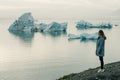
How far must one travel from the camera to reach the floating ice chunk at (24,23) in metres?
86.4

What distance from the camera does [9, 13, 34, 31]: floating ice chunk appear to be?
86438 millimetres

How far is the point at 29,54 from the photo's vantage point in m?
46.6

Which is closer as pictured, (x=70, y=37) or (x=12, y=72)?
(x=12, y=72)

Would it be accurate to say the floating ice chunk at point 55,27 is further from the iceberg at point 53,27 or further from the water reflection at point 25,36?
the water reflection at point 25,36

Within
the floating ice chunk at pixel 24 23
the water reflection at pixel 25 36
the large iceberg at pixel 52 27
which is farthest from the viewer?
the large iceberg at pixel 52 27

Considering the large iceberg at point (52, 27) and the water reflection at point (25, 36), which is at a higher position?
the large iceberg at point (52, 27)

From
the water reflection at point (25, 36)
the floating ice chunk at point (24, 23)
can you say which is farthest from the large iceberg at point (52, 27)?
Answer: the floating ice chunk at point (24, 23)

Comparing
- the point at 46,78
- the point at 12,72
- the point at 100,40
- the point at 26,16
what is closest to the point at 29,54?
the point at 12,72

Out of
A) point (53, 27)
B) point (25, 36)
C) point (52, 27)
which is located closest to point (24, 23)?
point (25, 36)

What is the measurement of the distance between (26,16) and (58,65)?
53160 millimetres

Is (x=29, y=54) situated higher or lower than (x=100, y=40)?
lower

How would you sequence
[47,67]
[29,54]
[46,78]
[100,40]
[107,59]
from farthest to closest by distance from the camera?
[29,54] → [107,59] → [47,67] → [46,78] → [100,40]

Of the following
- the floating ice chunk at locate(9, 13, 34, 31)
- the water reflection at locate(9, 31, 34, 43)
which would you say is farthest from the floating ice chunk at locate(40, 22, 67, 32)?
the floating ice chunk at locate(9, 13, 34, 31)

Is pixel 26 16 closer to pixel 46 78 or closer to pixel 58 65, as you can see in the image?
pixel 58 65
